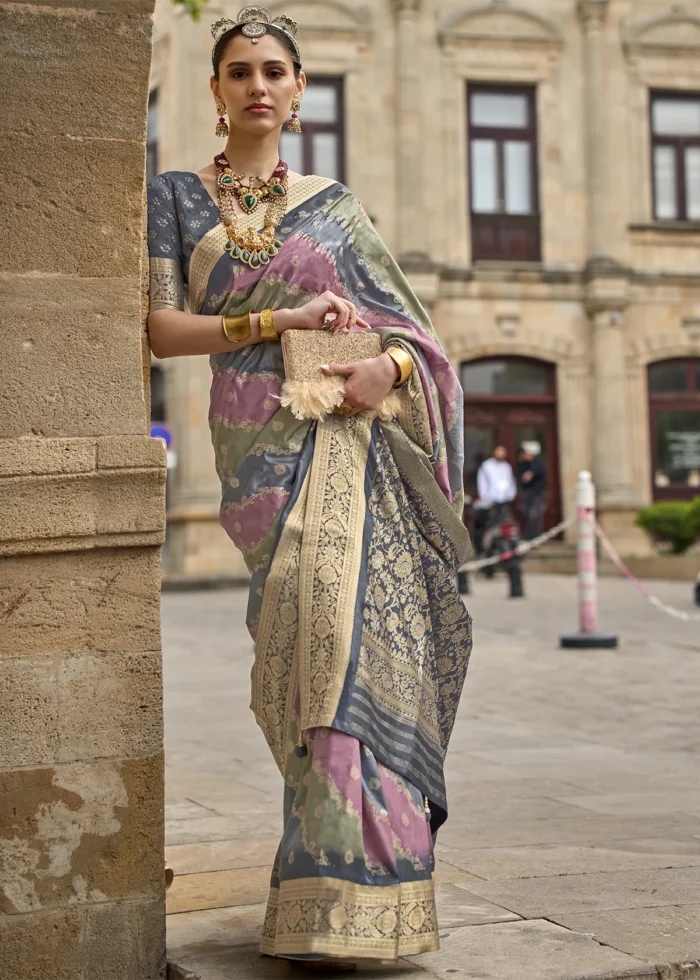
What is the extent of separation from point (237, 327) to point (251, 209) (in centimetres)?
29

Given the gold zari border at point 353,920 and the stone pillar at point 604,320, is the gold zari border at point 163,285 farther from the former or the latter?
the stone pillar at point 604,320

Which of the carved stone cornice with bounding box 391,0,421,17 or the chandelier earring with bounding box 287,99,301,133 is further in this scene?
the carved stone cornice with bounding box 391,0,421,17

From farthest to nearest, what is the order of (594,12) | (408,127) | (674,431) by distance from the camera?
1. (674,431)
2. (594,12)
3. (408,127)

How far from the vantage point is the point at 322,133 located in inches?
988

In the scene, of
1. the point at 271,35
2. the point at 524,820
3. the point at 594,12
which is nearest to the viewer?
the point at 271,35

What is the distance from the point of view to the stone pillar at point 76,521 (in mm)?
3145

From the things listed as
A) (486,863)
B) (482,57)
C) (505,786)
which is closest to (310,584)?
(486,863)

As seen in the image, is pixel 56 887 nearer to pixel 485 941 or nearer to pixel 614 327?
pixel 485 941

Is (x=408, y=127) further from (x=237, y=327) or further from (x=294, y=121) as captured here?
(x=237, y=327)

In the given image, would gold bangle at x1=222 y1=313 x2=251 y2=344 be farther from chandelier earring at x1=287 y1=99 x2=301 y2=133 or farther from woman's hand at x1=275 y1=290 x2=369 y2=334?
chandelier earring at x1=287 y1=99 x2=301 y2=133

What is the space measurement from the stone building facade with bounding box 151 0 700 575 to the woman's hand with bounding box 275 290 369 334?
837 inches

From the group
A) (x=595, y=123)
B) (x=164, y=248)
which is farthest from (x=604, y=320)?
(x=164, y=248)

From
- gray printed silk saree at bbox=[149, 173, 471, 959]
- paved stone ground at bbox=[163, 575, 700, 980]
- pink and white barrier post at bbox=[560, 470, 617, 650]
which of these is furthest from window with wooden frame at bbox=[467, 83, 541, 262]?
gray printed silk saree at bbox=[149, 173, 471, 959]

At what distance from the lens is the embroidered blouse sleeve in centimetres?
344
